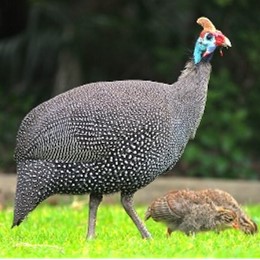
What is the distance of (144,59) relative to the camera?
14352 mm

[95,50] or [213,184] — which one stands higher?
[95,50]

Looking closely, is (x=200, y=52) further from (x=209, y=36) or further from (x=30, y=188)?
(x=30, y=188)

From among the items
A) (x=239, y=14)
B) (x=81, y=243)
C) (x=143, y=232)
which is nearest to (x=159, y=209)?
(x=143, y=232)

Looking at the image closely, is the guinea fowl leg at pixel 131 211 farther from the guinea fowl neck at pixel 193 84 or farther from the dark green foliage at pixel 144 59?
the dark green foliage at pixel 144 59

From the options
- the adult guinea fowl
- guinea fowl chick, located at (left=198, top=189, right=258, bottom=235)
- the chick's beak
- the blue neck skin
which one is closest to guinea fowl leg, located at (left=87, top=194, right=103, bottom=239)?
the adult guinea fowl

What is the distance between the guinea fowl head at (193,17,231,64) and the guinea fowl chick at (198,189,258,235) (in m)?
1.02

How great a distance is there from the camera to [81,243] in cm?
659

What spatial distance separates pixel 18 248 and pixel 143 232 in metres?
1.15

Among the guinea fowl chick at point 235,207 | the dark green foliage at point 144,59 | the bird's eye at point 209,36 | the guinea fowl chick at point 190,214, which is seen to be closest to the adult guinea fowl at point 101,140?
the guinea fowl chick at point 190,214

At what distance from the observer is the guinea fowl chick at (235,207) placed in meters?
7.43

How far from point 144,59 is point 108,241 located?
7816 mm

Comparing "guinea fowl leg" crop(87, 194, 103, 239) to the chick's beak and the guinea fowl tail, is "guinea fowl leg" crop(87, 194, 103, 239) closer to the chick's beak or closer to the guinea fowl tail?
the guinea fowl tail

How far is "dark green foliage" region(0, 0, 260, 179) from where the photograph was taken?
43.3ft

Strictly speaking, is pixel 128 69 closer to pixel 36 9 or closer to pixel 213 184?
pixel 36 9
